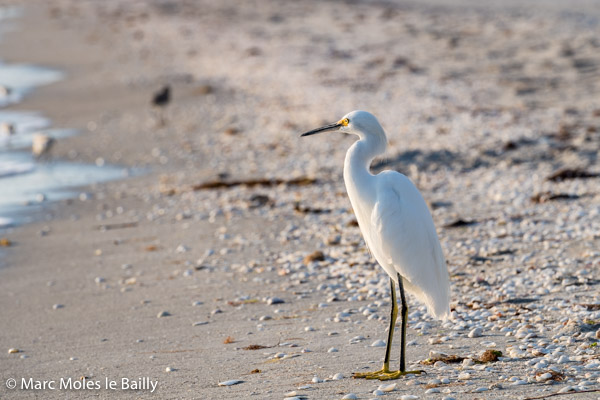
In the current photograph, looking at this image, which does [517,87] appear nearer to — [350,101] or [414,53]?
[350,101]

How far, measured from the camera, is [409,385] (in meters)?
4.21

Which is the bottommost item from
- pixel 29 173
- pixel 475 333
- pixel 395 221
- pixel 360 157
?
pixel 475 333

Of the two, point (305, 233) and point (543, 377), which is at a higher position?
point (305, 233)

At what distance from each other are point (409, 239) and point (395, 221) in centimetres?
13

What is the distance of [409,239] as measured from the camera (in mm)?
4504

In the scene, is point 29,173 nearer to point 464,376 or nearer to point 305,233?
point 305,233

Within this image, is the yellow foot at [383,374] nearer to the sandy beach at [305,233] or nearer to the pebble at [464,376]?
the sandy beach at [305,233]

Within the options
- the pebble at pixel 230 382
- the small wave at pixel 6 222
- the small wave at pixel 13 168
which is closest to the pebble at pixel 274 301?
the pebble at pixel 230 382

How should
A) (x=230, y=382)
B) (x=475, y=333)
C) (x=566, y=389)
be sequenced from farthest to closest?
(x=475, y=333), (x=230, y=382), (x=566, y=389)

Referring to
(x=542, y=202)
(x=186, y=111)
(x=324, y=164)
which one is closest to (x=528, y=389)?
(x=542, y=202)

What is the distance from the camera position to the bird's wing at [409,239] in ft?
14.8

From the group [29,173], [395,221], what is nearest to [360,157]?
[395,221]

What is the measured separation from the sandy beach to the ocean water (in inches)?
12.4

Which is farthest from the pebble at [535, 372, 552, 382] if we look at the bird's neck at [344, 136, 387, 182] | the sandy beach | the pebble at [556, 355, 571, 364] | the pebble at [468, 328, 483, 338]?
the bird's neck at [344, 136, 387, 182]
